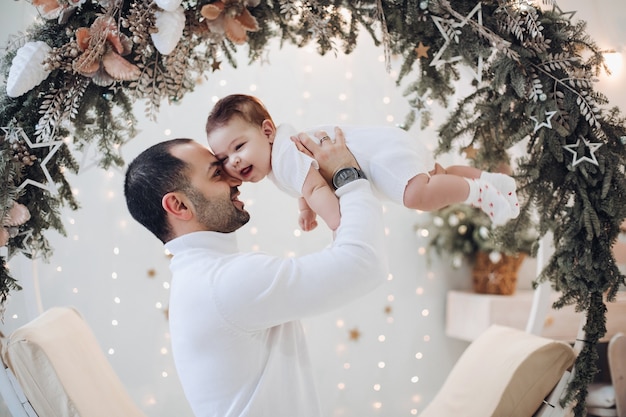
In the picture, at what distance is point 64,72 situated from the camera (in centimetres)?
203

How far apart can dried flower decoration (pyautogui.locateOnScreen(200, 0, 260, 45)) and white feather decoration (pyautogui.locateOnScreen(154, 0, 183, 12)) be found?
0.47 ft

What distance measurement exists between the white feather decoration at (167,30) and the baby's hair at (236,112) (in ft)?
0.74

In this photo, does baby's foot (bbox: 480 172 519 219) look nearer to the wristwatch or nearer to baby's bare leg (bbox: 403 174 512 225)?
baby's bare leg (bbox: 403 174 512 225)

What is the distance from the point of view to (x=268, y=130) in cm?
196

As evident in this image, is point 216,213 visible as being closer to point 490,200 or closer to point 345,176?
point 345,176

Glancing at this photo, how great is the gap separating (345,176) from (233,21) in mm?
636

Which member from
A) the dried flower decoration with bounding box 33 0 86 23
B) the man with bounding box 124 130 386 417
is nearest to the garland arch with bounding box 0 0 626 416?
the dried flower decoration with bounding box 33 0 86 23

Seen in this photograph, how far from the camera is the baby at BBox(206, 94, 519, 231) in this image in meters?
1.82

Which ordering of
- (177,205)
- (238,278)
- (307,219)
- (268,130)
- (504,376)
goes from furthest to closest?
1. (504,376)
2. (307,219)
3. (268,130)
4. (177,205)
5. (238,278)

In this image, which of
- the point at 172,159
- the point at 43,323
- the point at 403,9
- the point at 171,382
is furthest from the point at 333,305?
the point at 171,382

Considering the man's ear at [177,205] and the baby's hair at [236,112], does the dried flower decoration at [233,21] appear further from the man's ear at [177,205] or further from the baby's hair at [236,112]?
the man's ear at [177,205]

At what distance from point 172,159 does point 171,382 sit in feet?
6.45

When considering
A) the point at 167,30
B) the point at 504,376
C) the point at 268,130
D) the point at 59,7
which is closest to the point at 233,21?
the point at 167,30

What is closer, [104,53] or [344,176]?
[344,176]
